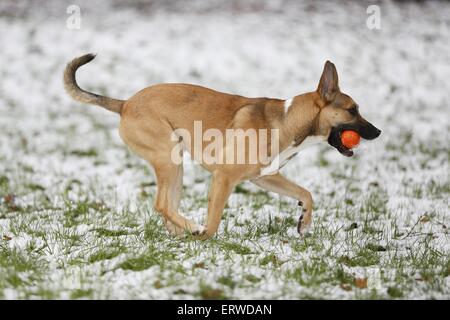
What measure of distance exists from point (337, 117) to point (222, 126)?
959 mm

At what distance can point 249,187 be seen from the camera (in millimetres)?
7773

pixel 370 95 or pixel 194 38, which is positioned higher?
pixel 194 38

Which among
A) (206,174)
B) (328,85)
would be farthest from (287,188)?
(206,174)

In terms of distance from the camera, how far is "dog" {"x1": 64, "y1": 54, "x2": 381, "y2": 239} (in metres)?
5.32

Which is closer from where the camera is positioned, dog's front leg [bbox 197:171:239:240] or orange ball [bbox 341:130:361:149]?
dog's front leg [bbox 197:171:239:240]

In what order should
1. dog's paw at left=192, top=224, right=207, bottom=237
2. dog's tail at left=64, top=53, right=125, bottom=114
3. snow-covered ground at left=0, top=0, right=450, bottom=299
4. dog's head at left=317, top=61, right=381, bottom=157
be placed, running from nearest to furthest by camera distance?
snow-covered ground at left=0, top=0, right=450, bottom=299 → dog's paw at left=192, top=224, right=207, bottom=237 → dog's head at left=317, top=61, right=381, bottom=157 → dog's tail at left=64, top=53, right=125, bottom=114

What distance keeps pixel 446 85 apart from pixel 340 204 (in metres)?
6.79

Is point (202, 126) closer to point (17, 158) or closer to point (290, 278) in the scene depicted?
point (290, 278)

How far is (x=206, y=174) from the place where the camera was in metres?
8.33

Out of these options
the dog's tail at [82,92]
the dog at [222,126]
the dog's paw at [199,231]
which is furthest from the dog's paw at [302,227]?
the dog's tail at [82,92]

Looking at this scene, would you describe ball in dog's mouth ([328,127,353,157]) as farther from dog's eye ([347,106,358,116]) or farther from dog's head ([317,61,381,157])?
dog's eye ([347,106,358,116])

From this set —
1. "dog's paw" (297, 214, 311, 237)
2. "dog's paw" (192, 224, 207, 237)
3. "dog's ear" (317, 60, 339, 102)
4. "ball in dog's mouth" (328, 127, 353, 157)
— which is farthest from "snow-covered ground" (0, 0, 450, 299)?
"dog's ear" (317, 60, 339, 102)

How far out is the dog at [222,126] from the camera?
5.32 m
